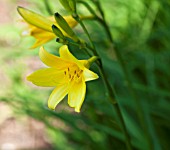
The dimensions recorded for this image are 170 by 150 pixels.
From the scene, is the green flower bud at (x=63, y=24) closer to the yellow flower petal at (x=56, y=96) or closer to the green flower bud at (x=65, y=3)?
the green flower bud at (x=65, y=3)

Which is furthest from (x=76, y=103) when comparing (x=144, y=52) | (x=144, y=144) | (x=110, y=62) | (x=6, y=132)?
(x=6, y=132)

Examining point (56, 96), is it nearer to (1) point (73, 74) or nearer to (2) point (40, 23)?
(1) point (73, 74)

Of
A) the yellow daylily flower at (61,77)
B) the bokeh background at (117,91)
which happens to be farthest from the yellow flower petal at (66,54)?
the bokeh background at (117,91)

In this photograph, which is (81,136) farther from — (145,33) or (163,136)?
(145,33)

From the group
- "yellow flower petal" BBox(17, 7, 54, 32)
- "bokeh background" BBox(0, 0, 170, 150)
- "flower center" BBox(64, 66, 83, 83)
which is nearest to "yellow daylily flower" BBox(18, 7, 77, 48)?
"yellow flower petal" BBox(17, 7, 54, 32)

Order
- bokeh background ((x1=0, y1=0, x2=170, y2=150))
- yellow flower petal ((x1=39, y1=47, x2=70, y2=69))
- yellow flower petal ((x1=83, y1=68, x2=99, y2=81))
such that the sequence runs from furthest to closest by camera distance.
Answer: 1. bokeh background ((x1=0, y1=0, x2=170, y2=150))
2. yellow flower petal ((x1=39, y1=47, x2=70, y2=69))
3. yellow flower petal ((x1=83, y1=68, x2=99, y2=81))

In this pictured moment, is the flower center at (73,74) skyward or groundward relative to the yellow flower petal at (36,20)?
groundward

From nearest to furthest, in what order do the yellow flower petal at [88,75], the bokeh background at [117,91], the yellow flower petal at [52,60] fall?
the yellow flower petal at [88,75] → the yellow flower petal at [52,60] → the bokeh background at [117,91]

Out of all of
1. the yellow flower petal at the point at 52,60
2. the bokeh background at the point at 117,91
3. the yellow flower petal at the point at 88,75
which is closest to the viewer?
the yellow flower petal at the point at 88,75

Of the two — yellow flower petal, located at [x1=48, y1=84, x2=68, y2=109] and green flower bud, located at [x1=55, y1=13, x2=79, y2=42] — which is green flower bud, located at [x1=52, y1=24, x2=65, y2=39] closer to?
green flower bud, located at [x1=55, y1=13, x2=79, y2=42]
